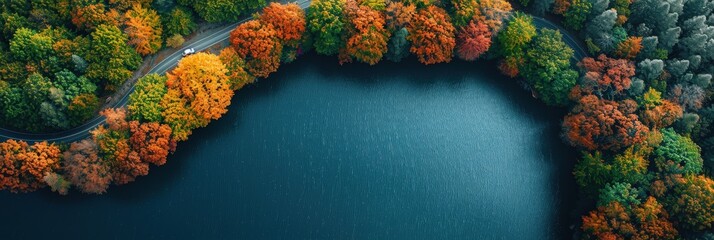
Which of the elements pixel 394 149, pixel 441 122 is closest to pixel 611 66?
pixel 441 122

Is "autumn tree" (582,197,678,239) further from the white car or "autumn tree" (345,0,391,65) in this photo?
the white car

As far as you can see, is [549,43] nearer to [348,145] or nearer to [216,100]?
[348,145]

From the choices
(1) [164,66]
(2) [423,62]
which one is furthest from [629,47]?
(1) [164,66]

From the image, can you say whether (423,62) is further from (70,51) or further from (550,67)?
(70,51)

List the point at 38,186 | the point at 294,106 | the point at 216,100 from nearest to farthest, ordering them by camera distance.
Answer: the point at 38,186 < the point at 216,100 < the point at 294,106

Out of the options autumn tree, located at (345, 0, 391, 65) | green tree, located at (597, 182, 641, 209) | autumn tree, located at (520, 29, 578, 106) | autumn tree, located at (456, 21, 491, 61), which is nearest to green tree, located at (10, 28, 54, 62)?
autumn tree, located at (345, 0, 391, 65)

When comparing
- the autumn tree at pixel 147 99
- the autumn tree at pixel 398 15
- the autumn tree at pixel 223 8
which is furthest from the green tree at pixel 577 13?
the autumn tree at pixel 147 99
